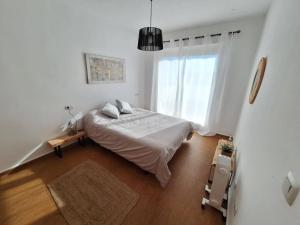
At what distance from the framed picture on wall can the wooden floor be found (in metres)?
1.61

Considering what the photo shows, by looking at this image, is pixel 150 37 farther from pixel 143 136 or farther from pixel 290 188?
pixel 290 188

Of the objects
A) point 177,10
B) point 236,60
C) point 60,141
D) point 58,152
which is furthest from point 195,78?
point 58,152

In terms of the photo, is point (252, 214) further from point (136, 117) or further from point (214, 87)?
point (214, 87)

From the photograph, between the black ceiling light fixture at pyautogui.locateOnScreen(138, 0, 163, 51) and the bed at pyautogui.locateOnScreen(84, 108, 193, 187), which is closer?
the bed at pyautogui.locateOnScreen(84, 108, 193, 187)

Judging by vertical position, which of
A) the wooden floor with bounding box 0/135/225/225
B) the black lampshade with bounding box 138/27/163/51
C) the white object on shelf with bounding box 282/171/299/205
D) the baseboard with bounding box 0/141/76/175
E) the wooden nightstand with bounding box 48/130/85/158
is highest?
the black lampshade with bounding box 138/27/163/51

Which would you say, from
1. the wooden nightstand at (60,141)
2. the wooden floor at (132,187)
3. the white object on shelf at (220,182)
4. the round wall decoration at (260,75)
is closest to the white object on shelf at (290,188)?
the white object on shelf at (220,182)

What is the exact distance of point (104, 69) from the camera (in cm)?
309

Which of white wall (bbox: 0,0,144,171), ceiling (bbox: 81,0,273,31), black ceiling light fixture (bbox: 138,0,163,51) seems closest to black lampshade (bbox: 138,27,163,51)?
black ceiling light fixture (bbox: 138,0,163,51)

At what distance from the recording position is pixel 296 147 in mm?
537

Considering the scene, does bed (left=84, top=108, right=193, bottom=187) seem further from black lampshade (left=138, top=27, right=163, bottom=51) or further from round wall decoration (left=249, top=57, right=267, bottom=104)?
black lampshade (left=138, top=27, right=163, bottom=51)

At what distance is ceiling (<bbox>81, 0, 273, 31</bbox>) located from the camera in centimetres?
221

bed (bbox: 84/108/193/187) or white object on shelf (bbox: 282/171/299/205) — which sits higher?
white object on shelf (bbox: 282/171/299/205)

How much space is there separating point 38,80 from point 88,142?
4.96ft

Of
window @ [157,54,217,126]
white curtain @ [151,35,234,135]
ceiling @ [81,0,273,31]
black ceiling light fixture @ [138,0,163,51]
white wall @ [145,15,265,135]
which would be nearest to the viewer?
black ceiling light fixture @ [138,0,163,51]
